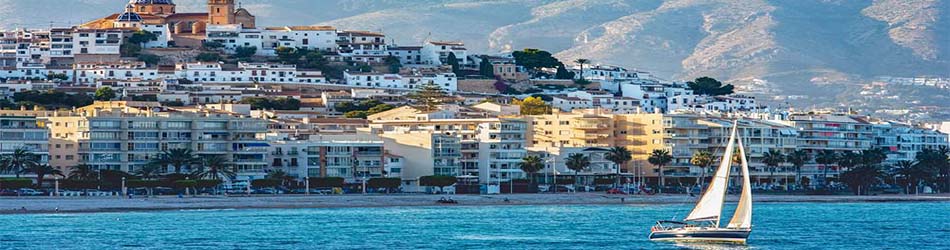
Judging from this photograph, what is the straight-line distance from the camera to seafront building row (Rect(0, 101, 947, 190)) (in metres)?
113

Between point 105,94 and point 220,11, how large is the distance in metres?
33.9

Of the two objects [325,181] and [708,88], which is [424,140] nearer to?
[325,181]

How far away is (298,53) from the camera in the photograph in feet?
583

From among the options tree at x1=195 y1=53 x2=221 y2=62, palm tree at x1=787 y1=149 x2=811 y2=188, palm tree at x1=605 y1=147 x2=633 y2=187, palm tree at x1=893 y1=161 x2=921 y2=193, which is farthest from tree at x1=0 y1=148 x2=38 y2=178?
tree at x1=195 y1=53 x2=221 y2=62

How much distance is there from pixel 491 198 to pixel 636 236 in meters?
28.1

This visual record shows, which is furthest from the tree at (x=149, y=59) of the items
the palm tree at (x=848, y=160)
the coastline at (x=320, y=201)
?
the coastline at (x=320, y=201)

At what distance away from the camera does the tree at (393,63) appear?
17879cm

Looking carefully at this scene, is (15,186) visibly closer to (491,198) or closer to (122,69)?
(491,198)

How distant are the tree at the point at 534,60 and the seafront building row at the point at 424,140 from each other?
4823 centimetres

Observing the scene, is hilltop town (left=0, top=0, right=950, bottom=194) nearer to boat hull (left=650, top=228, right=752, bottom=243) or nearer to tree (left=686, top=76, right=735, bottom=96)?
tree (left=686, top=76, right=735, bottom=96)

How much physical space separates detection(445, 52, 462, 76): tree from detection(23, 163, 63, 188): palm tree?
74037 mm

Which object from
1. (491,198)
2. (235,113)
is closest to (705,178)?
(491,198)

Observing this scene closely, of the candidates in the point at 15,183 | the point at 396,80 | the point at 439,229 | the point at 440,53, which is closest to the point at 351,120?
the point at 396,80

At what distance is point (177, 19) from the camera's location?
605 feet
